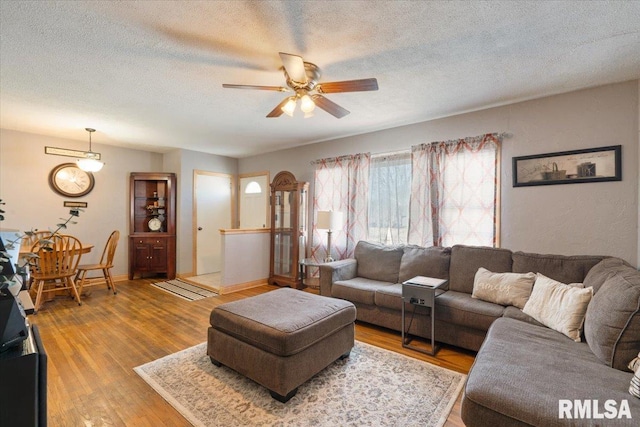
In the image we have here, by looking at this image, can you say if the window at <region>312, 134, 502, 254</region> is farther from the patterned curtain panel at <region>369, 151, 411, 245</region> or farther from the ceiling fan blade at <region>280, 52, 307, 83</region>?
the ceiling fan blade at <region>280, 52, 307, 83</region>

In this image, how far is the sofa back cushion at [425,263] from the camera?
3.07 meters

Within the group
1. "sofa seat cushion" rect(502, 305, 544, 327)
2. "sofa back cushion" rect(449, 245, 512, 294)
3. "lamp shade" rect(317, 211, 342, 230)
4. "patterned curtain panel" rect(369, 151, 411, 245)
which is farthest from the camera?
"lamp shade" rect(317, 211, 342, 230)

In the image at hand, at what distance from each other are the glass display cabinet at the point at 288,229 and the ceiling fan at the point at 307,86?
7.01ft

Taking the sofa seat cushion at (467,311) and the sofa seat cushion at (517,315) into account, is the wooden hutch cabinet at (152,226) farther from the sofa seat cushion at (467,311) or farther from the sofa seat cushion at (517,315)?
the sofa seat cushion at (517,315)

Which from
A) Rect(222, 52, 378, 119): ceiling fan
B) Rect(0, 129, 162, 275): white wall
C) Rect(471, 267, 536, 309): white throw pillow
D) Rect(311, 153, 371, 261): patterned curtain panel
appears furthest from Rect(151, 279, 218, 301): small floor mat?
Rect(471, 267, 536, 309): white throw pillow

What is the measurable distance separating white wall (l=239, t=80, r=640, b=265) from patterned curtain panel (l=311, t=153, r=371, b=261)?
124 centimetres

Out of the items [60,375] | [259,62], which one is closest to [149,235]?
[60,375]

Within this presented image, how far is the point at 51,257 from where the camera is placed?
11.7ft

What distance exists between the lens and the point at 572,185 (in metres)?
2.69

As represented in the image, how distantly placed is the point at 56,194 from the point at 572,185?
Answer: 6879mm

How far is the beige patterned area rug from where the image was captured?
1.73 metres

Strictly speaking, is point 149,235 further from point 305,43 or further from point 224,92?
point 305,43

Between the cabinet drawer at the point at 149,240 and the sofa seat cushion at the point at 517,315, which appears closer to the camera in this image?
the sofa seat cushion at the point at 517,315

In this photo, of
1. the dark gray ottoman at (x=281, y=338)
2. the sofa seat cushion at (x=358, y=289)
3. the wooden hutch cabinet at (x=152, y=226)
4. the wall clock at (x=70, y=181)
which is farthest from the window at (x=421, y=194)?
the wall clock at (x=70, y=181)
